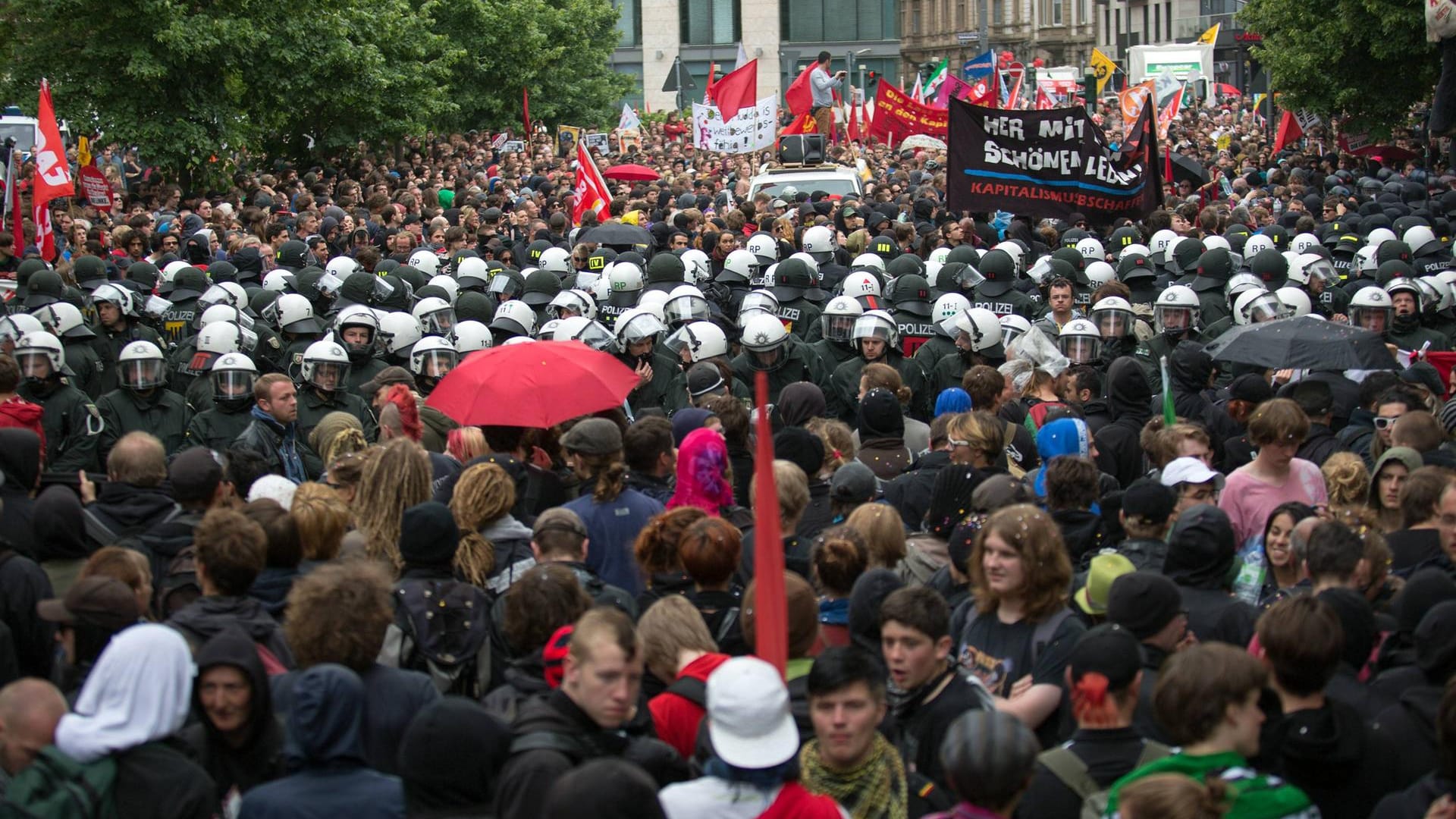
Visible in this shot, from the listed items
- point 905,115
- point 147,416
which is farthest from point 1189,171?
point 147,416

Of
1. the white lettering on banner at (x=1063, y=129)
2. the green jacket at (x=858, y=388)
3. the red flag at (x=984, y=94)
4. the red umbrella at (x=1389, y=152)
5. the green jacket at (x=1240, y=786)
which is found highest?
the red flag at (x=984, y=94)

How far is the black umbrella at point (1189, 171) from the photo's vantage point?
23.7 meters

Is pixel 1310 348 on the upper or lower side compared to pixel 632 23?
lower

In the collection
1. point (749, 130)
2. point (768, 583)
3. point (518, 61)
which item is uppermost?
point (518, 61)

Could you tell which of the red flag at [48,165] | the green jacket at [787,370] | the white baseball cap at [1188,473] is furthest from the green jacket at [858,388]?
the red flag at [48,165]

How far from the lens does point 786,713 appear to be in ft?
12.7

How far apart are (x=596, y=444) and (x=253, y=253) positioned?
29.1ft

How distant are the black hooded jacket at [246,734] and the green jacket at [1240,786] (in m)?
2.28

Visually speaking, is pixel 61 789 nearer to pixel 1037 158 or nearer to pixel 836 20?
pixel 1037 158

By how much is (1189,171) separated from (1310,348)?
15.9 meters

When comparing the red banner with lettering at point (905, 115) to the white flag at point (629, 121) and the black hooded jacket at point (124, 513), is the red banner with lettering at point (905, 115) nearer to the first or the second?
the white flag at point (629, 121)

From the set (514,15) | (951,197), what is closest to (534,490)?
(951,197)

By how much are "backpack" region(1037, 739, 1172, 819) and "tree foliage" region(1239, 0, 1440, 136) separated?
18398 mm

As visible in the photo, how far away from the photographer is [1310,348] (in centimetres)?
859
